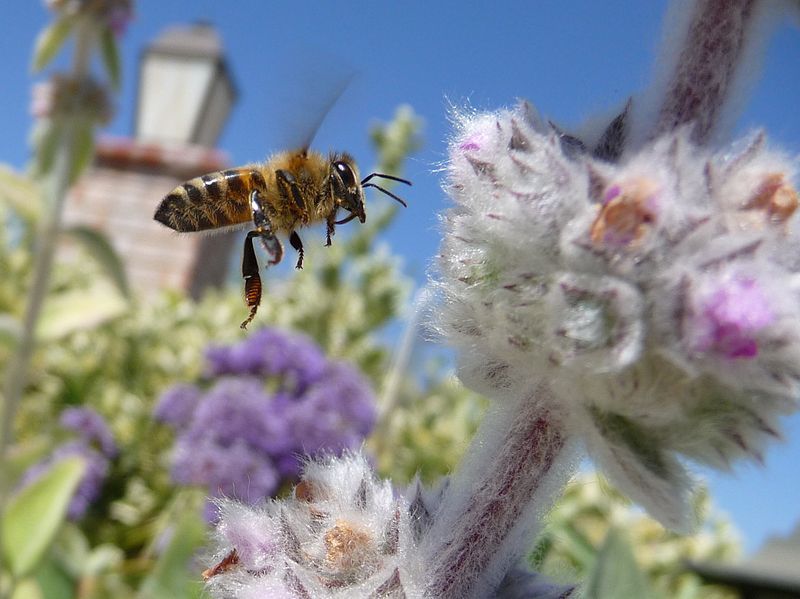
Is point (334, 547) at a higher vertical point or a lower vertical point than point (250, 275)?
lower

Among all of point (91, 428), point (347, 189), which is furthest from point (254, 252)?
point (91, 428)

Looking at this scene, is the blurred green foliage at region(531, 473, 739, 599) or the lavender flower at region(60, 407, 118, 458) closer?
the blurred green foliage at region(531, 473, 739, 599)

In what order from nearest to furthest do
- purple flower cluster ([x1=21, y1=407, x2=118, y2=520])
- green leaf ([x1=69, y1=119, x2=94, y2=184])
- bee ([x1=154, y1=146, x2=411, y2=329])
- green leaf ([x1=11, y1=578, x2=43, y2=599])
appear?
bee ([x1=154, y1=146, x2=411, y2=329])
green leaf ([x1=11, y1=578, x2=43, y2=599])
green leaf ([x1=69, y1=119, x2=94, y2=184])
purple flower cluster ([x1=21, y1=407, x2=118, y2=520])

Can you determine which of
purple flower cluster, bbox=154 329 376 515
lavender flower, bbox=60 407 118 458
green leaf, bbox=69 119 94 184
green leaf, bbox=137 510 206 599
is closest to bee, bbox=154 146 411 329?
green leaf, bbox=137 510 206 599

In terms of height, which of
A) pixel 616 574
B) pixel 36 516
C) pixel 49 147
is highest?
pixel 49 147

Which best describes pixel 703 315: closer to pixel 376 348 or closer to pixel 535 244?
pixel 535 244

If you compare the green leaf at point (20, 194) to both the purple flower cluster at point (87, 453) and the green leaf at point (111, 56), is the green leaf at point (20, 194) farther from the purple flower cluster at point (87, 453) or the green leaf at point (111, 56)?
the purple flower cluster at point (87, 453)

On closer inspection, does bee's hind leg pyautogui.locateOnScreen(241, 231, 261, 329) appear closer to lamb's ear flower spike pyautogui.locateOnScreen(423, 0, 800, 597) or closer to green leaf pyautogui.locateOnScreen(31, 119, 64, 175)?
lamb's ear flower spike pyautogui.locateOnScreen(423, 0, 800, 597)

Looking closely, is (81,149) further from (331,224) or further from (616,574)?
(616,574)
